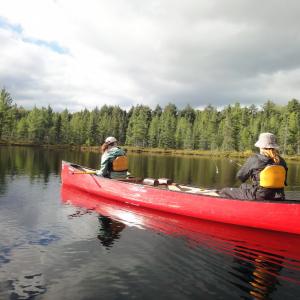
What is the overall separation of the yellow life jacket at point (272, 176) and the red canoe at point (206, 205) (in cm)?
57

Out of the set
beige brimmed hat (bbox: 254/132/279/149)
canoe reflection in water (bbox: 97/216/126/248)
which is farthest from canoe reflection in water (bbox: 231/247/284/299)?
canoe reflection in water (bbox: 97/216/126/248)

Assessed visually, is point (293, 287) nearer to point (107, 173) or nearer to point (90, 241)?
point (90, 241)

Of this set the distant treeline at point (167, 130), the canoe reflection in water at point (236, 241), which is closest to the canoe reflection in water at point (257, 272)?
the canoe reflection in water at point (236, 241)

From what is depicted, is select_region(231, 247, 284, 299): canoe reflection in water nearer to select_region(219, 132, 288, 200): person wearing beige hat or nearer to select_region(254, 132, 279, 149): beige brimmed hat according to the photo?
select_region(219, 132, 288, 200): person wearing beige hat

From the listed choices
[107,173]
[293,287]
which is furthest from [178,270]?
[107,173]

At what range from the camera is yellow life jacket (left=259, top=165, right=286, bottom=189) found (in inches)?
419

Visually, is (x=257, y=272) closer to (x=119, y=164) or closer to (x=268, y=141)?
(x=268, y=141)

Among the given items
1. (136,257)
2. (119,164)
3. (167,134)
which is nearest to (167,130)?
(167,134)

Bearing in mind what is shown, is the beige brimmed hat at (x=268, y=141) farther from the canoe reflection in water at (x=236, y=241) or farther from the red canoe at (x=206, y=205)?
the canoe reflection in water at (x=236, y=241)

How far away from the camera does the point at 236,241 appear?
10266mm

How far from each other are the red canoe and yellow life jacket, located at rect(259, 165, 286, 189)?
566 mm

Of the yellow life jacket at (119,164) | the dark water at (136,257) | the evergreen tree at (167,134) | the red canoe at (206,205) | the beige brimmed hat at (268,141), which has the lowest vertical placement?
the dark water at (136,257)

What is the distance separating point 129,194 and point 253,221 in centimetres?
537

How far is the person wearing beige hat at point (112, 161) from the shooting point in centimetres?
1602
